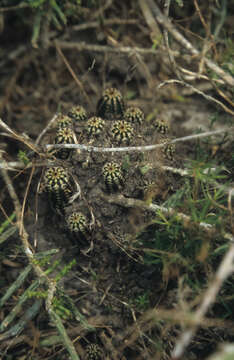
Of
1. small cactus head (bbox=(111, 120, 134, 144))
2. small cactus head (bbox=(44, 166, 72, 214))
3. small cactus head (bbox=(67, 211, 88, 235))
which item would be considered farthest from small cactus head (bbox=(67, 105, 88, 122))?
small cactus head (bbox=(67, 211, 88, 235))

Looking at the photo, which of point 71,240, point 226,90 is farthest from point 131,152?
point 226,90

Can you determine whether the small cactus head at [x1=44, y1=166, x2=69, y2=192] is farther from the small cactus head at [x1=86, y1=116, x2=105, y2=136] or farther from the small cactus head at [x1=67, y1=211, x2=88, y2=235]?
the small cactus head at [x1=86, y1=116, x2=105, y2=136]

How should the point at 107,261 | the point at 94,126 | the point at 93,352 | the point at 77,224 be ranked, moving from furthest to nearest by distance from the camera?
the point at 94,126 → the point at 107,261 → the point at 77,224 → the point at 93,352

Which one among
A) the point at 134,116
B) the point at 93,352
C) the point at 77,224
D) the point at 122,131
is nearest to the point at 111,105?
the point at 134,116

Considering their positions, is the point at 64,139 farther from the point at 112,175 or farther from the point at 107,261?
the point at 107,261

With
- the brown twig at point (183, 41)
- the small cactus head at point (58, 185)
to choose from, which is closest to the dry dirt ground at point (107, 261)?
the small cactus head at point (58, 185)

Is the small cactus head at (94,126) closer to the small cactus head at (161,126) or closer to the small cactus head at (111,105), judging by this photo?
the small cactus head at (111,105)

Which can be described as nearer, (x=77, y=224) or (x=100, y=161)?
(x=77, y=224)
